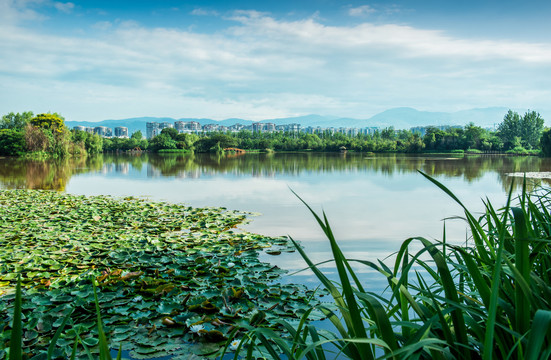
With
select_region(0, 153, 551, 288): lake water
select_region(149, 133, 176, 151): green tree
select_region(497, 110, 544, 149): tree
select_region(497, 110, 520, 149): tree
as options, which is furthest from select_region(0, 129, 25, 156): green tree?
select_region(497, 110, 520, 149): tree

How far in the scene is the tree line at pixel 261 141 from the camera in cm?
2938

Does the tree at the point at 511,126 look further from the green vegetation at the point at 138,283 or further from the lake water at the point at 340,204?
the green vegetation at the point at 138,283

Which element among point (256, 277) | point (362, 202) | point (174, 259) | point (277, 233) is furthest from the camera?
point (362, 202)

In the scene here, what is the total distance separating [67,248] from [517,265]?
15.6ft

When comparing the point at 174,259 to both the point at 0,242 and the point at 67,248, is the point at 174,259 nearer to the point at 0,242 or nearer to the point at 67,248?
the point at 67,248

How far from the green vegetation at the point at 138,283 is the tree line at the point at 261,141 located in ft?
91.7

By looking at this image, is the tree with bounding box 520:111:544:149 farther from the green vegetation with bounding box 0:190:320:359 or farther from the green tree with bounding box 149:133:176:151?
the green vegetation with bounding box 0:190:320:359

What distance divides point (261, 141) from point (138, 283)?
181ft

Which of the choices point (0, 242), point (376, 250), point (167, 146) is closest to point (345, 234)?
point (376, 250)

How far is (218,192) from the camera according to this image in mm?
10164

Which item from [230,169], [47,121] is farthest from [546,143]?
[47,121]

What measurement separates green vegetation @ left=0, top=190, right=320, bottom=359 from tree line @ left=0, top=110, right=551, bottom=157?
27.9 meters

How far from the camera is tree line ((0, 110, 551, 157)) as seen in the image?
96.4ft

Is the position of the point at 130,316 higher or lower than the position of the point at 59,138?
lower
